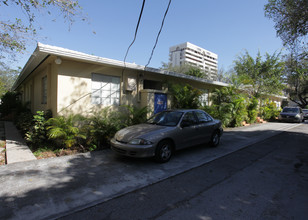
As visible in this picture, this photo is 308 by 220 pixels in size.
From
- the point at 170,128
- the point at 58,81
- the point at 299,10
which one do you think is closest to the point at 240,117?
the point at 299,10

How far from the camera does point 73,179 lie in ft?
13.4

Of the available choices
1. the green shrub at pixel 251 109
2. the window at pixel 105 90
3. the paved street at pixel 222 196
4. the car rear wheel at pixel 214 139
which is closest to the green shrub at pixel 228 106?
the green shrub at pixel 251 109

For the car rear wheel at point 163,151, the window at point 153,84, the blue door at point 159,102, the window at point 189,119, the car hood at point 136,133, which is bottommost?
the car rear wheel at point 163,151

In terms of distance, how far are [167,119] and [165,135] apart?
1.08 meters

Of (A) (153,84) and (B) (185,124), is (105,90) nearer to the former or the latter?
(A) (153,84)

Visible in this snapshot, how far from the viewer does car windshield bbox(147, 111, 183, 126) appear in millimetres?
5831

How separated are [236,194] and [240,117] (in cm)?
1141

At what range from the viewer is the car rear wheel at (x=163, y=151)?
4986mm

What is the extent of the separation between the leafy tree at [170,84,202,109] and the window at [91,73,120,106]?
3395 mm

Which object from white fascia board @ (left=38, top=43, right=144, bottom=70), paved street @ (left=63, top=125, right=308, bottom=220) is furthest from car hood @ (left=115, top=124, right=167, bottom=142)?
white fascia board @ (left=38, top=43, right=144, bottom=70)

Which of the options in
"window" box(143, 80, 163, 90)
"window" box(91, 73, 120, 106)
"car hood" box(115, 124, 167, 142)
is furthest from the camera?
"window" box(143, 80, 163, 90)

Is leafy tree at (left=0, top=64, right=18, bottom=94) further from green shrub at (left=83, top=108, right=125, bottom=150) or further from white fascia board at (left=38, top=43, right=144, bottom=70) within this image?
green shrub at (left=83, top=108, right=125, bottom=150)

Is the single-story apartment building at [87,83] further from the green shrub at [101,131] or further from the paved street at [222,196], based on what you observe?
the paved street at [222,196]

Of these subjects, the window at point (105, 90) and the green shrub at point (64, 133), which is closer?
the green shrub at point (64, 133)
